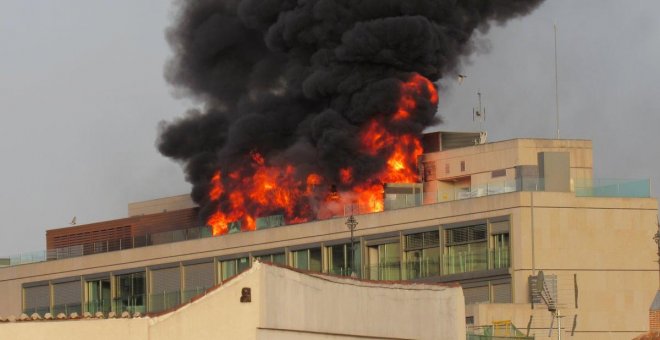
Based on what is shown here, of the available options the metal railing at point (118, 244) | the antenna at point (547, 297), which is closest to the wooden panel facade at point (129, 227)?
the metal railing at point (118, 244)

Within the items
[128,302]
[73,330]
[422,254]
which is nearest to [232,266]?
[128,302]

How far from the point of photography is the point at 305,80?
103125mm

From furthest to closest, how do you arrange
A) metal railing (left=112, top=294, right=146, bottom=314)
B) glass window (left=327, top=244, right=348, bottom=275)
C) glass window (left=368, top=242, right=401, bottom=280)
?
metal railing (left=112, top=294, right=146, bottom=314), glass window (left=327, top=244, right=348, bottom=275), glass window (left=368, top=242, right=401, bottom=280)

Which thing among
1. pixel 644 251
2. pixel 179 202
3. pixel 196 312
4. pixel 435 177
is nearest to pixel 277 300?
pixel 196 312

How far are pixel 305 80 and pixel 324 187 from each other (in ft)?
21.4

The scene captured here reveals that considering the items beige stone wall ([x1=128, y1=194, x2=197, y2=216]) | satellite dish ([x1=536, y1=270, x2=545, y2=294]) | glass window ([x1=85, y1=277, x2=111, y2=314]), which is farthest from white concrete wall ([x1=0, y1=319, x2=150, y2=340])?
beige stone wall ([x1=128, y1=194, x2=197, y2=216])

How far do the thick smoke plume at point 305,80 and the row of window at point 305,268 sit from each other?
20.5 ft

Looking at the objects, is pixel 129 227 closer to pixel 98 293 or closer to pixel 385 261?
pixel 98 293

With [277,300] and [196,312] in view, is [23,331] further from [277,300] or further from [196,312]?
[277,300]

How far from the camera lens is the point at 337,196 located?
99125mm

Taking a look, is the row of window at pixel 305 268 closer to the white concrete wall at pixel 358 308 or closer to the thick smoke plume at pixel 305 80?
the thick smoke plume at pixel 305 80

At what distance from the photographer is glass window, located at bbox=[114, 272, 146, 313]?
101500 mm

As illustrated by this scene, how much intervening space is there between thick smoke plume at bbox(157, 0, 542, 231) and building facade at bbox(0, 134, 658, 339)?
189 inches

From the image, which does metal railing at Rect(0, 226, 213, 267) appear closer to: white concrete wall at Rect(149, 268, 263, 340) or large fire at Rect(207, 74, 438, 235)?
large fire at Rect(207, 74, 438, 235)
